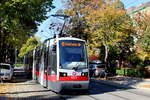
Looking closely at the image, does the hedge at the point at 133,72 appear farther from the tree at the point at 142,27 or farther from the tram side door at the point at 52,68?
the tram side door at the point at 52,68

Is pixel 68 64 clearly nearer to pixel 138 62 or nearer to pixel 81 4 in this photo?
pixel 81 4

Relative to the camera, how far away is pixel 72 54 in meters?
16.5

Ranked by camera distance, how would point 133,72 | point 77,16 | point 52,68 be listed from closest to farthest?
point 52,68 → point 77,16 → point 133,72

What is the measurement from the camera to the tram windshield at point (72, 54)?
16203 mm

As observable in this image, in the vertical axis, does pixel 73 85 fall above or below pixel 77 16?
below

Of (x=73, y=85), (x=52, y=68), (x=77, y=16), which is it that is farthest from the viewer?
(x=77, y=16)

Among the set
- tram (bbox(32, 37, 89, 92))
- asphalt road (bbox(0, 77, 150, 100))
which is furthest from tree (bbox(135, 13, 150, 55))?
tram (bbox(32, 37, 89, 92))

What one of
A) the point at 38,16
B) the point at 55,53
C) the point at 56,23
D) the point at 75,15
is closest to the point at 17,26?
the point at 38,16

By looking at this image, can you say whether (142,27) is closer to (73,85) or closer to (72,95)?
(72,95)

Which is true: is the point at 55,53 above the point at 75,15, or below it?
below

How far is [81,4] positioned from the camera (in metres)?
37.1

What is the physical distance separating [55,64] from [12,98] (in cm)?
306

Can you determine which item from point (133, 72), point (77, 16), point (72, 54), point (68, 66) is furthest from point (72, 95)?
point (133, 72)

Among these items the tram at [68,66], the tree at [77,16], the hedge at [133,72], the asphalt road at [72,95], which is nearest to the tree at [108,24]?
the tree at [77,16]
